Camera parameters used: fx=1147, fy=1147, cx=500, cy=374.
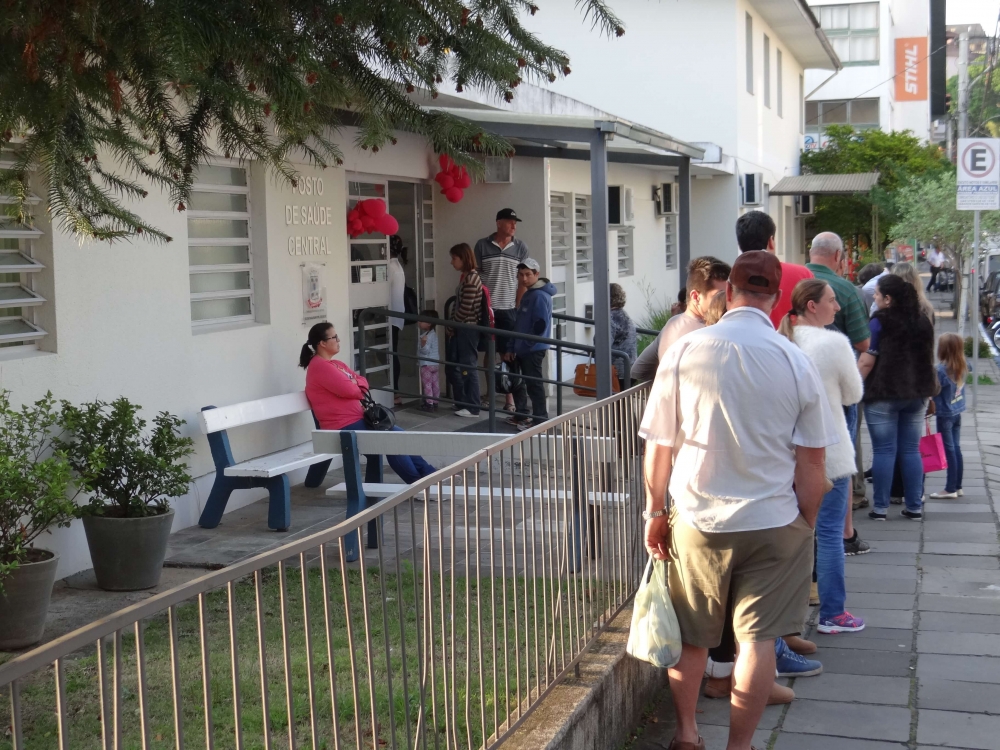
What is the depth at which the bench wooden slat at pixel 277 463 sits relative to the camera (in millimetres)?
7387

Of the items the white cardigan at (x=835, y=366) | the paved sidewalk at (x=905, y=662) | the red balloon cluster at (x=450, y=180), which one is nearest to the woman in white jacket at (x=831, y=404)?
the white cardigan at (x=835, y=366)

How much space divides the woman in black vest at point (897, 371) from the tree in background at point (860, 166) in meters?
23.1

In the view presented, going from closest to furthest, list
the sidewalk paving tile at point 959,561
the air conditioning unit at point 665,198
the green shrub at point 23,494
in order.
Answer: the green shrub at point 23,494, the sidewalk paving tile at point 959,561, the air conditioning unit at point 665,198

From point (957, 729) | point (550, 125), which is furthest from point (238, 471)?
point (957, 729)

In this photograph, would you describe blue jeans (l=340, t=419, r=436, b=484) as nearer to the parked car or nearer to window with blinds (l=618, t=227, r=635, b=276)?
window with blinds (l=618, t=227, r=635, b=276)

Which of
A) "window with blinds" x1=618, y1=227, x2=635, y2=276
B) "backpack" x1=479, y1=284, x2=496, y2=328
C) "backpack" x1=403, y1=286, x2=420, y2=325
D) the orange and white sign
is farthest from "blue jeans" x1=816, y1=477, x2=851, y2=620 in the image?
the orange and white sign

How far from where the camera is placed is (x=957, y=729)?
4.61 m

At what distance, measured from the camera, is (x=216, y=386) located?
8242mm

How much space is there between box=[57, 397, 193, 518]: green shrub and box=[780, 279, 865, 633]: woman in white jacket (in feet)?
11.1

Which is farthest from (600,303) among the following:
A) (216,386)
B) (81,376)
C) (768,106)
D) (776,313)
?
(768,106)

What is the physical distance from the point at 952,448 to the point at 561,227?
841 centimetres

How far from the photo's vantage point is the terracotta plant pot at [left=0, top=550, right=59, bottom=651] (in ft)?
17.3

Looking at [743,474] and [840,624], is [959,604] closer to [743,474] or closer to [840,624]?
[840,624]

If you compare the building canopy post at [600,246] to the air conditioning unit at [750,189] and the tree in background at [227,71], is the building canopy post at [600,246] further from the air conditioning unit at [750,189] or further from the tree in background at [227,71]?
the air conditioning unit at [750,189]
